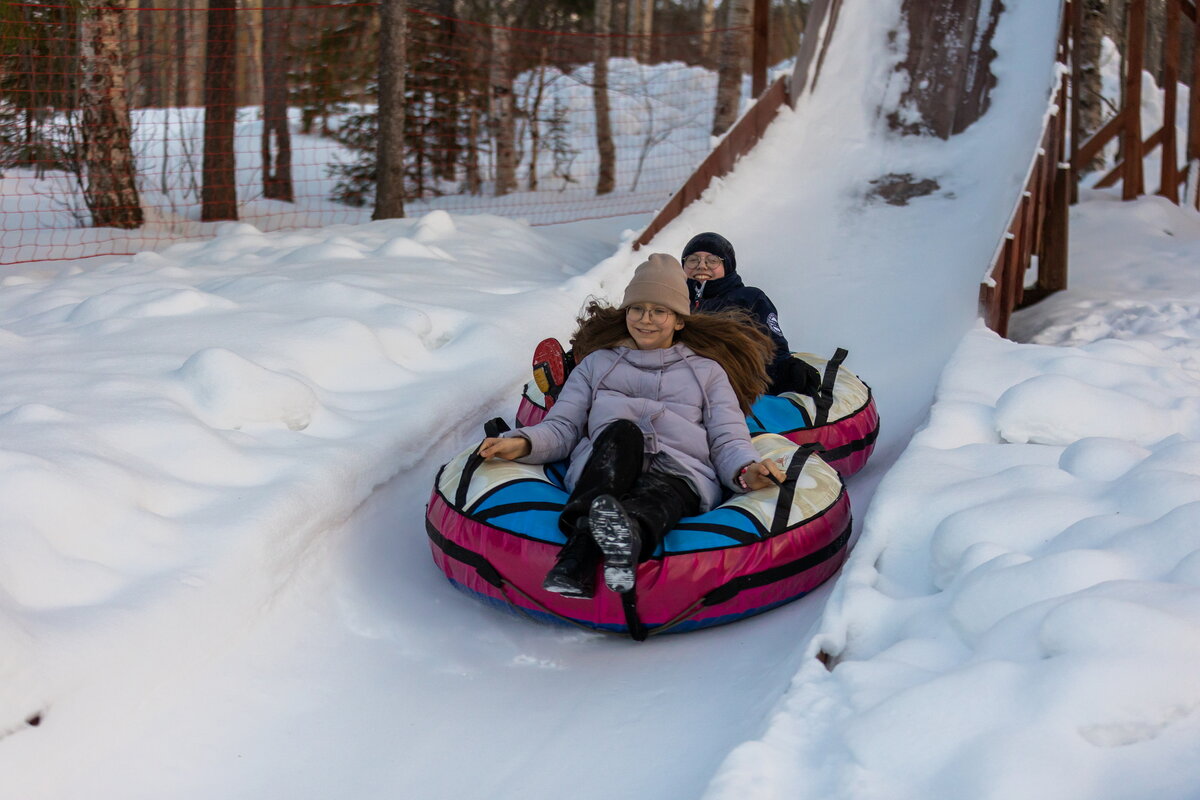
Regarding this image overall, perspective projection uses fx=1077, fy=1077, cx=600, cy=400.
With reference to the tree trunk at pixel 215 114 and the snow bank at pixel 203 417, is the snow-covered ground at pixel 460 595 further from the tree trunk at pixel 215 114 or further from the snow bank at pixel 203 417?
the tree trunk at pixel 215 114

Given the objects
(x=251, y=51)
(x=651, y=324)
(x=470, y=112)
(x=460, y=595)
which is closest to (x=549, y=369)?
(x=651, y=324)

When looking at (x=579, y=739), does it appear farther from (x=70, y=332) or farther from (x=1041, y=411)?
(x=70, y=332)

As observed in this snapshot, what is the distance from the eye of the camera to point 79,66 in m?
7.15

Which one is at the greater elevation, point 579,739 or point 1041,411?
point 1041,411

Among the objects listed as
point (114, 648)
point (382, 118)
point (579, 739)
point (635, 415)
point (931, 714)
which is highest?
point (382, 118)

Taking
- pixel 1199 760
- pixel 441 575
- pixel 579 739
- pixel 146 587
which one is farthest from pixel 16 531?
pixel 1199 760

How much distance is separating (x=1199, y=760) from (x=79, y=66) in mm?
7508

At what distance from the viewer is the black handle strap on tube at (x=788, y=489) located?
294cm

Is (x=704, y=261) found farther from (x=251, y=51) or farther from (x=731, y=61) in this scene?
(x=251, y=51)

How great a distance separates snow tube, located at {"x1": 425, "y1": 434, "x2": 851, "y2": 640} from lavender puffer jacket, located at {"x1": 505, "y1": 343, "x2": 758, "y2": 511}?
0.34 feet

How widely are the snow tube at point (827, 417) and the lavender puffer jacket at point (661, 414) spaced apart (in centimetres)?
48

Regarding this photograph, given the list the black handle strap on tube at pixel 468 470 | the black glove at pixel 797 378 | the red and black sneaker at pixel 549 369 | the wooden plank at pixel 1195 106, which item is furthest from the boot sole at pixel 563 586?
the wooden plank at pixel 1195 106

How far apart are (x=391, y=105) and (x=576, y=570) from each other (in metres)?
5.40

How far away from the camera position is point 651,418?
3.22 meters
